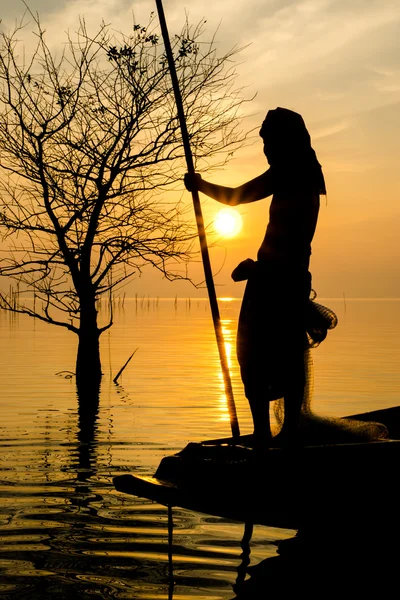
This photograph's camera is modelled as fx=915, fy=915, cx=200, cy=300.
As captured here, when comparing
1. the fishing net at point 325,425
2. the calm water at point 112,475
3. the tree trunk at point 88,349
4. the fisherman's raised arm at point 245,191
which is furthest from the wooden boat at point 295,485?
the tree trunk at point 88,349

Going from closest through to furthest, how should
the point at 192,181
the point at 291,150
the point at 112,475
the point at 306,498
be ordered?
1. the point at 306,498
2. the point at 291,150
3. the point at 192,181
4. the point at 112,475

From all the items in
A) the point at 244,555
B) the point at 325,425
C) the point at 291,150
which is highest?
the point at 291,150

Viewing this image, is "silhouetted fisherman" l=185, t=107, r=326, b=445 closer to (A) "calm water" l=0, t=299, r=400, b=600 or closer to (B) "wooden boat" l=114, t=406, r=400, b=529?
(B) "wooden boat" l=114, t=406, r=400, b=529

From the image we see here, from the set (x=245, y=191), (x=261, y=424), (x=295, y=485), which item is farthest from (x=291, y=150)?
(x=295, y=485)

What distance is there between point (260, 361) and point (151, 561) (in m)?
1.68

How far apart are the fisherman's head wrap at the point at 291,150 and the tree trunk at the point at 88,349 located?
1174 cm

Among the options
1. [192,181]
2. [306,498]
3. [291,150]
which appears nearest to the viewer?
[306,498]

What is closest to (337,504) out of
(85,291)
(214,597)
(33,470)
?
(214,597)

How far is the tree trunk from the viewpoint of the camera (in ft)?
57.5

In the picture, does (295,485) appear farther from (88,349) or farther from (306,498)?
(88,349)

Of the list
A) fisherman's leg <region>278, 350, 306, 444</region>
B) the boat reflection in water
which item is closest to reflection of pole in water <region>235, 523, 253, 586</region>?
the boat reflection in water

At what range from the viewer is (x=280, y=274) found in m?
5.95

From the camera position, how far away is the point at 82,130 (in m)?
16.8

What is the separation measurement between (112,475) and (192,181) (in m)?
4.23
